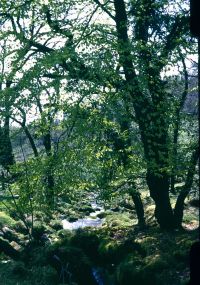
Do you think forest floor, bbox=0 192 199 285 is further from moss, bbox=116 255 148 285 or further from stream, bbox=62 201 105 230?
stream, bbox=62 201 105 230

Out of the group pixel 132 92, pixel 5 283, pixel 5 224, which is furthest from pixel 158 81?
pixel 5 224

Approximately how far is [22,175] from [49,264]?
4132 millimetres

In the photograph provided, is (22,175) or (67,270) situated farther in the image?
(22,175)

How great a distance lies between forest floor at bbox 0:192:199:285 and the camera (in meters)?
12.9

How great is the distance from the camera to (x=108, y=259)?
15117 millimetres

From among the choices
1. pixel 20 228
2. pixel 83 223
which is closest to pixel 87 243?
pixel 20 228

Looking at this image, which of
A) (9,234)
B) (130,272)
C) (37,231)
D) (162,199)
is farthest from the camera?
(9,234)

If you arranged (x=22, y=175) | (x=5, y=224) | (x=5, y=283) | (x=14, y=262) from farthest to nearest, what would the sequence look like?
(x=5, y=224), (x=14, y=262), (x=22, y=175), (x=5, y=283)

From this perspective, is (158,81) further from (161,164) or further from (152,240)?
(152,240)

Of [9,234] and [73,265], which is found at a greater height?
[73,265]

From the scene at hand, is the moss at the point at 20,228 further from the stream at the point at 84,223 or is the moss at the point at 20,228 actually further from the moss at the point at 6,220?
the stream at the point at 84,223

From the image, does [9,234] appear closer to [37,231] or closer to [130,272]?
[37,231]

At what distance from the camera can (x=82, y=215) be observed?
30.7 metres

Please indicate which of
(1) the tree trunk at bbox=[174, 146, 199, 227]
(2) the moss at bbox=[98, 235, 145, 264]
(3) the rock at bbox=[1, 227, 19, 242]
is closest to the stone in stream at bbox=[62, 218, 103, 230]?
(3) the rock at bbox=[1, 227, 19, 242]
